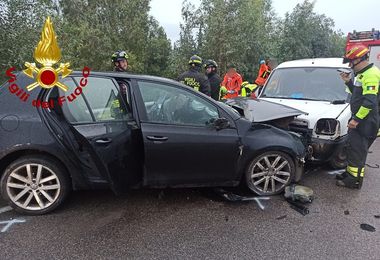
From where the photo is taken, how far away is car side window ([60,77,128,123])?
322 cm

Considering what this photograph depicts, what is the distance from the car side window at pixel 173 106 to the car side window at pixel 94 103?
11.5 inches

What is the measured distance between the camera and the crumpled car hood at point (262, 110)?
3.95 m

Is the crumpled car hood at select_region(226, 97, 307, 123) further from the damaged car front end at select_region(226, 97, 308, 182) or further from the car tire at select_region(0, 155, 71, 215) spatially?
the car tire at select_region(0, 155, 71, 215)

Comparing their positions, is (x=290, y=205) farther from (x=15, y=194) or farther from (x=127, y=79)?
(x=15, y=194)

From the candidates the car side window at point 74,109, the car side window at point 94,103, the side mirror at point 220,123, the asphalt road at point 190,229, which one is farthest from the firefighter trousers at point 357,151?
the car side window at point 74,109

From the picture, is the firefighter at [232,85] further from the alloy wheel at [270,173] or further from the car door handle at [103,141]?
the car door handle at [103,141]

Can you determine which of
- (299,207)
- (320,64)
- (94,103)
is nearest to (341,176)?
(299,207)

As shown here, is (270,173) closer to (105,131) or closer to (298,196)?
(298,196)

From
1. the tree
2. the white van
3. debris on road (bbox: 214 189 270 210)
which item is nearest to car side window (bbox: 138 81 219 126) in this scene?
debris on road (bbox: 214 189 270 210)

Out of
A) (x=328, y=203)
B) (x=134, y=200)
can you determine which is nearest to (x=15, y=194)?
(x=134, y=200)

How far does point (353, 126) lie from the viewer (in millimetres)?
4012

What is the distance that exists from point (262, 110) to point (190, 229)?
195cm

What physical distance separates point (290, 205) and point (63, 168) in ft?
8.65

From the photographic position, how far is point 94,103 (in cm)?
329
